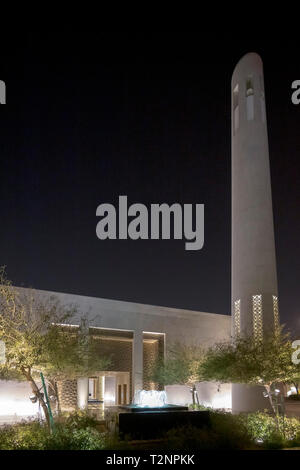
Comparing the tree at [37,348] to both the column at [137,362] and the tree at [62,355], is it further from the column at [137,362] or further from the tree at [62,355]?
the column at [137,362]

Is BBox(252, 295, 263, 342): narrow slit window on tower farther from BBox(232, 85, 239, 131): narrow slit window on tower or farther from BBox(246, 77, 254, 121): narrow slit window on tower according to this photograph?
BBox(246, 77, 254, 121): narrow slit window on tower

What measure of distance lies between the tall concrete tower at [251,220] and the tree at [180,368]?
3456 mm

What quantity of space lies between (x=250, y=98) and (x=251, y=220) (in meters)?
9.16

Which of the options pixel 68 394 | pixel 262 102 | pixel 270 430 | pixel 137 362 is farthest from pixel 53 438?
pixel 262 102

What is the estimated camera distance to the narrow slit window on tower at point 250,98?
116ft

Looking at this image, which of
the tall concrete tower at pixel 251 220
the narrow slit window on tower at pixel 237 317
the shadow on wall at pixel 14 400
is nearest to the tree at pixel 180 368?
the tall concrete tower at pixel 251 220

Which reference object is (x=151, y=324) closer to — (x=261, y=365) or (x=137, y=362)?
(x=137, y=362)

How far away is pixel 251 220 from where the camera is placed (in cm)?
3325

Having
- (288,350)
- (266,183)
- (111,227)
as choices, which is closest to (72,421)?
(288,350)

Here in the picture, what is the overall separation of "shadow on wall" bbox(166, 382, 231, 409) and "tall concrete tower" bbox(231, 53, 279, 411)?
343 inches

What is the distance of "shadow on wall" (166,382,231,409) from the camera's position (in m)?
40.4

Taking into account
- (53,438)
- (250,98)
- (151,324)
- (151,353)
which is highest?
(250,98)

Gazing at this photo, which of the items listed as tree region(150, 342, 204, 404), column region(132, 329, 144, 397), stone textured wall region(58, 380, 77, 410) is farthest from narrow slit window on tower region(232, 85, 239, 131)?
stone textured wall region(58, 380, 77, 410)
